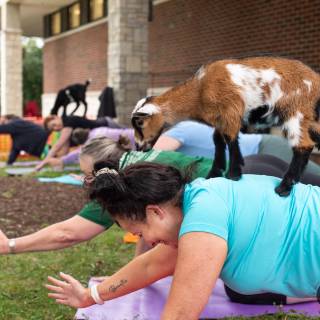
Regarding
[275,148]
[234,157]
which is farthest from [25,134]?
[234,157]

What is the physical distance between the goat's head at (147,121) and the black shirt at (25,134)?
780cm

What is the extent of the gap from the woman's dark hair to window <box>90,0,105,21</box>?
16758 millimetres

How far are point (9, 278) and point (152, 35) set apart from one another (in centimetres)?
1149

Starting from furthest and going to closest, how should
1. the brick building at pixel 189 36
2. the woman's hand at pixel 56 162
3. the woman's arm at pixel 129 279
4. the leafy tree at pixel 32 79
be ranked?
the leafy tree at pixel 32 79 → the brick building at pixel 189 36 → the woman's hand at pixel 56 162 → the woman's arm at pixel 129 279

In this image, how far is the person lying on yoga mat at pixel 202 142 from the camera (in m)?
4.45

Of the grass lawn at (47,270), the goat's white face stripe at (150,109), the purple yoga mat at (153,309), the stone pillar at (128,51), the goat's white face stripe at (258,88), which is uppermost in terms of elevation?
the stone pillar at (128,51)

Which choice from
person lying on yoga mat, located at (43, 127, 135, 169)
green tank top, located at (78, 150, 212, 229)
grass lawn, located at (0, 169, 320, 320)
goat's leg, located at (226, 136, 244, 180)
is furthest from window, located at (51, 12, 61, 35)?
goat's leg, located at (226, 136, 244, 180)

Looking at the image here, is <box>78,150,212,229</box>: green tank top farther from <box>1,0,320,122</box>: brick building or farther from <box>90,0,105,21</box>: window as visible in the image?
<box>90,0,105,21</box>: window

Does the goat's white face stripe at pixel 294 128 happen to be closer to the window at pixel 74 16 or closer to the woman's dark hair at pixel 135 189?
the woman's dark hair at pixel 135 189

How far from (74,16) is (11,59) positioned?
2.89m

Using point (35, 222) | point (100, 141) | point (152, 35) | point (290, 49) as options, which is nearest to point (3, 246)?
point (100, 141)

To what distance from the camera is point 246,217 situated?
6.41 ft

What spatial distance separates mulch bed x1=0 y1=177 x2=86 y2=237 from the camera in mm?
5895

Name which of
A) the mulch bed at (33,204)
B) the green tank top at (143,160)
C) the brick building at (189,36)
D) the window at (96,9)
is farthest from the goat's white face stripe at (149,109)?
the window at (96,9)
